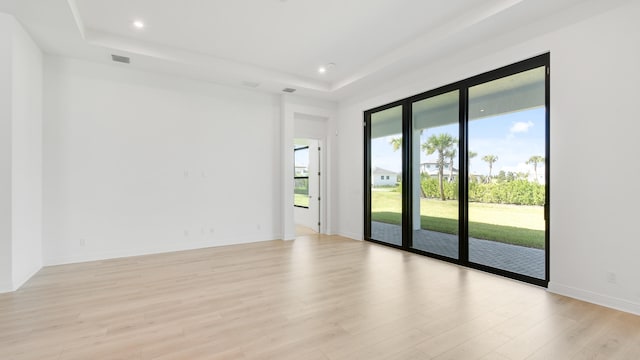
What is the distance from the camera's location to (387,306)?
3.04 metres

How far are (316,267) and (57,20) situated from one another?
4.69 meters

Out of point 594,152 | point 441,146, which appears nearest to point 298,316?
point 594,152

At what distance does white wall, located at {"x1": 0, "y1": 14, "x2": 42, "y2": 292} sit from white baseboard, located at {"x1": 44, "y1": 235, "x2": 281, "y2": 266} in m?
0.31

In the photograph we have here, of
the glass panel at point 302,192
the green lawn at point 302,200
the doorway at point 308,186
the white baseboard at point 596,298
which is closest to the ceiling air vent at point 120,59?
the doorway at point 308,186

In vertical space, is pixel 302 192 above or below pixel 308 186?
below

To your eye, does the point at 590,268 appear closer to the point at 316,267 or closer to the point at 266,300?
the point at 316,267

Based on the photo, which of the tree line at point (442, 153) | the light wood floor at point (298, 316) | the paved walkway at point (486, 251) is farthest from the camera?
the tree line at point (442, 153)

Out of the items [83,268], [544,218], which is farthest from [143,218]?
[544,218]

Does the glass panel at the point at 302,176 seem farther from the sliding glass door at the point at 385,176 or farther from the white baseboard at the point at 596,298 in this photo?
the white baseboard at the point at 596,298

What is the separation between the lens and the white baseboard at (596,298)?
2897 millimetres

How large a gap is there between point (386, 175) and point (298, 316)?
13.2 ft

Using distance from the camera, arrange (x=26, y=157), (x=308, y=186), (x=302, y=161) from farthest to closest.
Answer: (x=302, y=161), (x=308, y=186), (x=26, y=157)

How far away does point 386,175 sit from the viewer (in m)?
6.20

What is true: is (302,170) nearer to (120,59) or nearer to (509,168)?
(120,59)
